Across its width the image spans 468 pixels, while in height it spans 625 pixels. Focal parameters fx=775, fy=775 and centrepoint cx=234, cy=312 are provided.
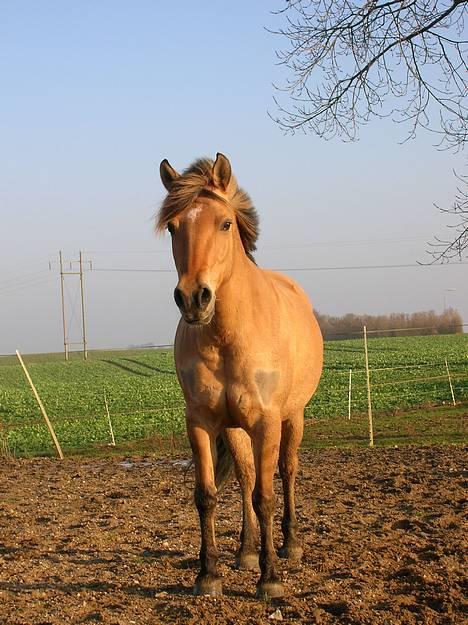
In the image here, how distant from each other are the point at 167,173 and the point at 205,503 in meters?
2.22

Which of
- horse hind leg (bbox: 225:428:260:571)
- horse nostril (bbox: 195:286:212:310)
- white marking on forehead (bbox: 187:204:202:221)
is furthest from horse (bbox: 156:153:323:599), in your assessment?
horse hind leg (bbox: 225:428:260:571)

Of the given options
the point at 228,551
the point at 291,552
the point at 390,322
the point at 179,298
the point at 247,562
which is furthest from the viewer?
the point at 390,322

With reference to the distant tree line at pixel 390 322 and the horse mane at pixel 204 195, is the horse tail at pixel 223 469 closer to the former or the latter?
the horse mane at pixel 204 195

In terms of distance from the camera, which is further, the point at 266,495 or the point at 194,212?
the point at 266,495

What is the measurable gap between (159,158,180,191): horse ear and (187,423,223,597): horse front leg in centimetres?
160

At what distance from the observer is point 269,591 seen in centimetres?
500

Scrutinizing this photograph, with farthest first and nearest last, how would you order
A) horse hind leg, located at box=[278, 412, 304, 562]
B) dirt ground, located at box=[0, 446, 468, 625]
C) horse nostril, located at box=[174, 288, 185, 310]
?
horse hind leg, located at box=[278, 412, 304, 562] < dirt ground, located at box=[0, 446, 468, 625] < horse nostril, located at box=[174, 288, 185, 310]

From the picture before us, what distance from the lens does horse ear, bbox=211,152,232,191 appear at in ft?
16.3

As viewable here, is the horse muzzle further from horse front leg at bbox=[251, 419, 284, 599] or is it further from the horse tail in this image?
the horse tail

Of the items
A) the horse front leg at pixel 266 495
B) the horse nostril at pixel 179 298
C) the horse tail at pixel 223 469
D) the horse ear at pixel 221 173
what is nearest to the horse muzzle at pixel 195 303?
the horse nostril at pixel 179 298

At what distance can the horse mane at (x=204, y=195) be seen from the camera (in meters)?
4.80

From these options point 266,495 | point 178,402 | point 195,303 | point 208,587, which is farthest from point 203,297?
point 178,402

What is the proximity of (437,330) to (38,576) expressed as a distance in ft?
226

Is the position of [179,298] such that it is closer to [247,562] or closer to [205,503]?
[205,503]
